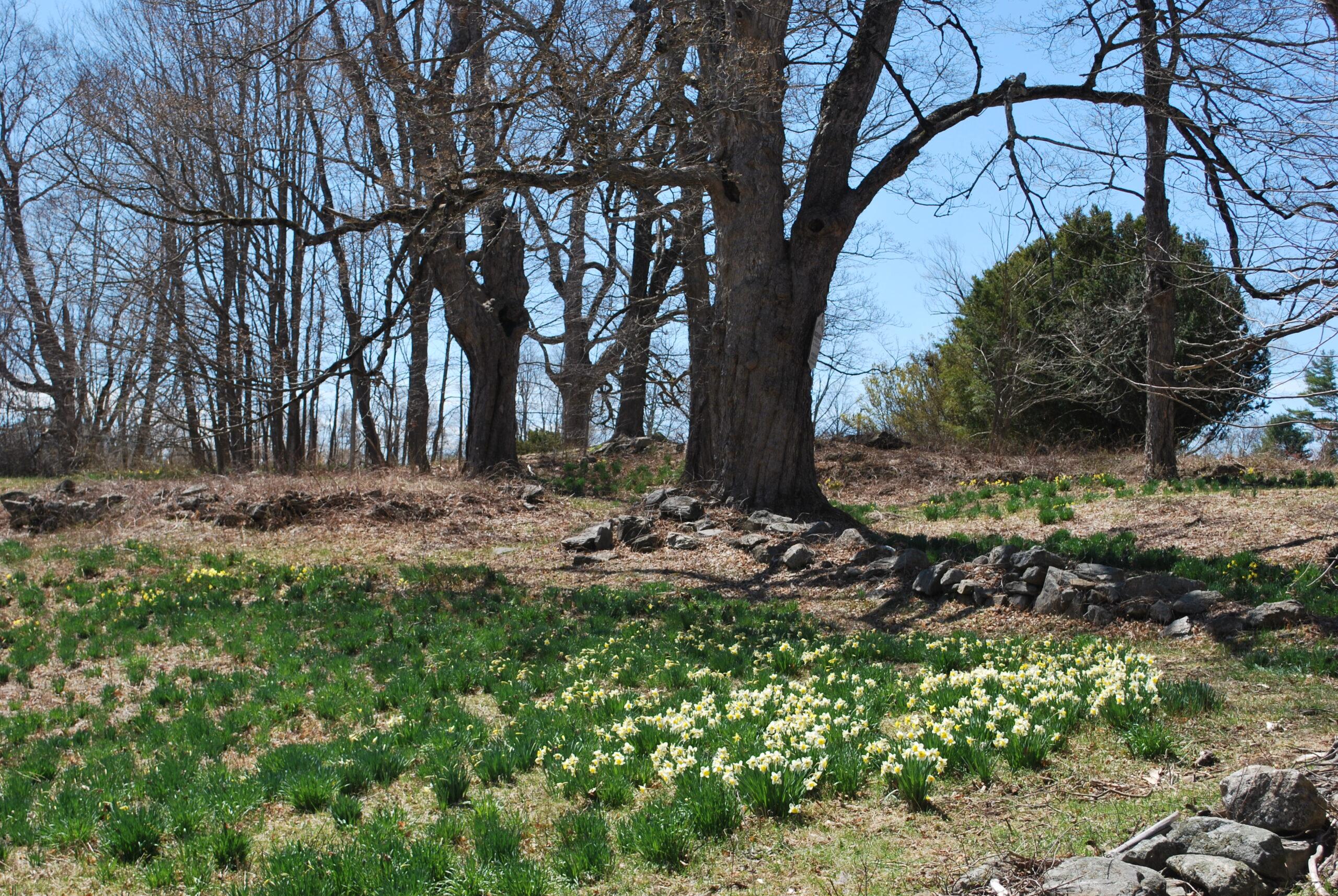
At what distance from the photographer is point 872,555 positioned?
9898mm

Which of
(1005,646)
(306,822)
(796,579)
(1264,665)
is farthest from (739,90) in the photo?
(306,822)

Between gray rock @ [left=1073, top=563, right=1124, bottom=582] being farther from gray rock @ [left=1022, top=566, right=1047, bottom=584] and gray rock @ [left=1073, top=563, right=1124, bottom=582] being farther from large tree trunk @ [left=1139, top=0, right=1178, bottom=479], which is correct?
large tree trunk @ [left=1139, top=0, right=1178, bottom=479]

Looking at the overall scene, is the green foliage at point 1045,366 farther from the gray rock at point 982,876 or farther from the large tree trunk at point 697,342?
the gray rock at point 982,876

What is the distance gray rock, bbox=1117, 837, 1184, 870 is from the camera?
9.98 ft

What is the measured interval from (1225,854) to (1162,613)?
4535mm

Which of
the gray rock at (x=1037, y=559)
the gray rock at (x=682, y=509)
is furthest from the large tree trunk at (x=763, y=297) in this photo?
the gray rock at (x=1037, y=559)

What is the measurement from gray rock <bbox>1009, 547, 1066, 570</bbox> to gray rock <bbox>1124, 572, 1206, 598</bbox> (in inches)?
25.1

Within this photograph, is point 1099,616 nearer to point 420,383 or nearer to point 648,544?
point 648,544

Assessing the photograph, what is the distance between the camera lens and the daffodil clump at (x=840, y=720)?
4.07 metres

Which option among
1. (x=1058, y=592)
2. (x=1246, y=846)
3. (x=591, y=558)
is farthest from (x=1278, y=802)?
(x=591, y=558)

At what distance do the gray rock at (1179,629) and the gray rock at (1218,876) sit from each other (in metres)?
4.22

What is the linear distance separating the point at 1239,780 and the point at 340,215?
11.2 metres

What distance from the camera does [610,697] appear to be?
5816mm

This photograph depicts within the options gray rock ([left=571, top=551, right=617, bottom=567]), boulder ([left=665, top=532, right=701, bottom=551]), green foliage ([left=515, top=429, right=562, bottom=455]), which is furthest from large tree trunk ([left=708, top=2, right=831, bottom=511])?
green foliage ([left=515, top=429, right=562, bottom=455])
